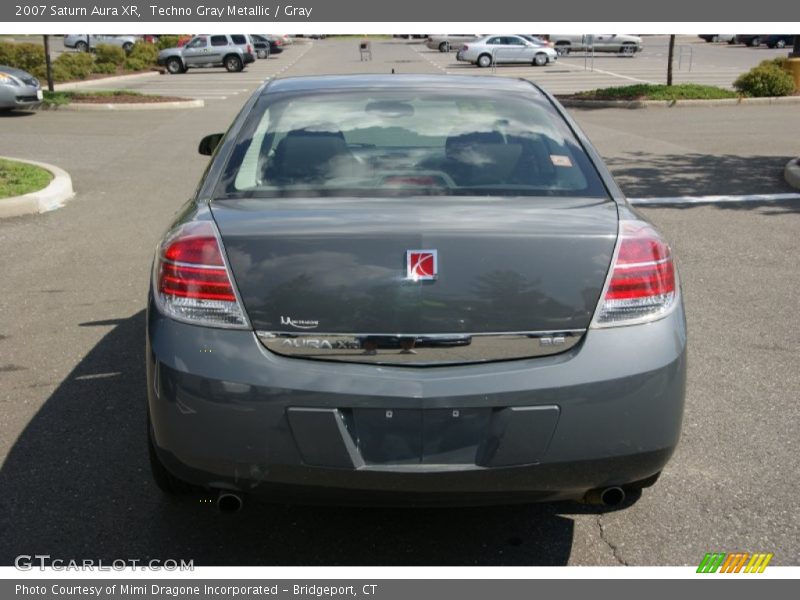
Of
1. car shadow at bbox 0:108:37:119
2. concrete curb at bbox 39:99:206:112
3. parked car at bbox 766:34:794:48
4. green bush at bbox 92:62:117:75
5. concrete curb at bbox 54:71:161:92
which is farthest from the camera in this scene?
parked car at bbox 766:34:794:48

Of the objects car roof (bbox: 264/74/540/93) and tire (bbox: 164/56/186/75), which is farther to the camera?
tire (bbox: 164/56/186/75)

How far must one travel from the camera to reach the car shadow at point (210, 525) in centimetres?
344

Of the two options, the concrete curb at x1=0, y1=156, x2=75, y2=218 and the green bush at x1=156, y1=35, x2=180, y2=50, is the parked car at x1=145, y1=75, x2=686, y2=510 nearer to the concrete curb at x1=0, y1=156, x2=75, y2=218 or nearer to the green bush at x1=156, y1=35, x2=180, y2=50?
the concrete curb at x1=0, y1=156, x2=75, y2=218

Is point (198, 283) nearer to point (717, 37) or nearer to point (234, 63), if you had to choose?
point (234, 63)

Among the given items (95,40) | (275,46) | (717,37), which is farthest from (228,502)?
(717,37)

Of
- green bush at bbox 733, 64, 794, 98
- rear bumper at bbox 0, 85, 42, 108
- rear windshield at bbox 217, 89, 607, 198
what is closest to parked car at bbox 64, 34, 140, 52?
rear bumper at bbox 0, 85, 42, 108

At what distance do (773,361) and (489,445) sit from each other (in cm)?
317

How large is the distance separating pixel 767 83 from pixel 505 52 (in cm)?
2288

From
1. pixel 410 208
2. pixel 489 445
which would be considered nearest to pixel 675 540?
pixel 489 445

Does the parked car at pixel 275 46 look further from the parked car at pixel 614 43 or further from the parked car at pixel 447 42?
the parked car at pixel 614 43

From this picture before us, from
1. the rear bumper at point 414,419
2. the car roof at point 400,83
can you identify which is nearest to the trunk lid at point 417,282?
the rear bumper at point 414,419

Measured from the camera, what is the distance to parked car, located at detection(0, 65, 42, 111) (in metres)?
20.0

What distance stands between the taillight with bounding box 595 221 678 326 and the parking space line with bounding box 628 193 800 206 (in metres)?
7.43

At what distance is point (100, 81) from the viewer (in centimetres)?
3209
